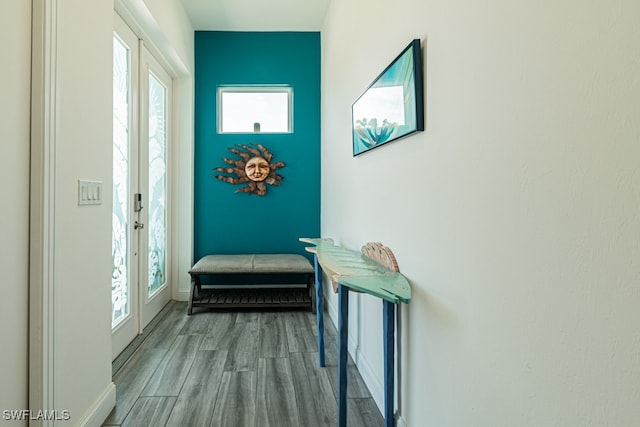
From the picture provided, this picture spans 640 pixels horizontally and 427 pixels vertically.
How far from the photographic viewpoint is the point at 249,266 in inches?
128

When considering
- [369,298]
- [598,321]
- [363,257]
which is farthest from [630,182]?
[369,298]

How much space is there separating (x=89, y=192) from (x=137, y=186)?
4.04 feet

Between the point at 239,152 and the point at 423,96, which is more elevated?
the point at 239,152

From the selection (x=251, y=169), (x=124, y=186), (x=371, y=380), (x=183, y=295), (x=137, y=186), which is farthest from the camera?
(x=251, y=169)

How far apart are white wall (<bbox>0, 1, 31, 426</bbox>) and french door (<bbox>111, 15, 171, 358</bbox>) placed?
108cm

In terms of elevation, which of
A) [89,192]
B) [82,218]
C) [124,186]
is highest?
[124,186]

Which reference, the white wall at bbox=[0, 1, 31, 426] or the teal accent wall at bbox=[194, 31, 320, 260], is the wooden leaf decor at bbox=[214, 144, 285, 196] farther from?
the white wall at bbox=[0, 1, 31, 426]

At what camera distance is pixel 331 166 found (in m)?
3.19

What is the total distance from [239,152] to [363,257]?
2.32 m

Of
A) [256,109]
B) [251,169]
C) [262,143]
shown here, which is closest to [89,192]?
[251,169]

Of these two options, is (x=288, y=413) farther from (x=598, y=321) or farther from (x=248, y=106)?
(x=248, y=106)

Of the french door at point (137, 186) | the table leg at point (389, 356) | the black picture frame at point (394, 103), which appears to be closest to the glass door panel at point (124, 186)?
the french door at point (137, 186)

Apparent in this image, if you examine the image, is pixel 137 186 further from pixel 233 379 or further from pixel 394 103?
pixel 394 103

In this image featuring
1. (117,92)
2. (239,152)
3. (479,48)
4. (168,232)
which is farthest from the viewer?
(239,152)
